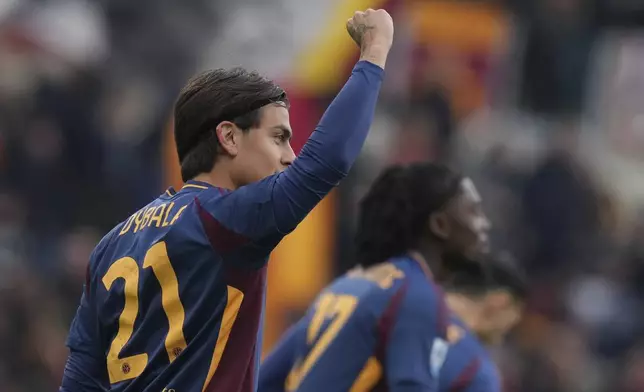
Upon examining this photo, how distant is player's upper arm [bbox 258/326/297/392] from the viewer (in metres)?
5.93

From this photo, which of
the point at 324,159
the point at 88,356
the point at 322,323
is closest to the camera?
the point at 324,159

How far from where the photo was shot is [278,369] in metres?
5.95

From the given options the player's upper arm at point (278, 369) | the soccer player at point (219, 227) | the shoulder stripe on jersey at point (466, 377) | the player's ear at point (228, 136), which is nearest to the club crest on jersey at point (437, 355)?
the shoulder stripe on jersey at point (466, 377)

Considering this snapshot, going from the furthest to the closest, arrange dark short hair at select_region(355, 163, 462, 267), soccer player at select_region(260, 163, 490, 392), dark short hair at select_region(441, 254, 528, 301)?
dark short hair at select_region(441, 254, 528, 301), dark short hair at select_region(355, 163, 462, 267), soccer player at select_region(260, 163, 490, 392)

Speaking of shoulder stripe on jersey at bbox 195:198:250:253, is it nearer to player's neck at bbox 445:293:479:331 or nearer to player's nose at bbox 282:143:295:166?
player's nose at bbox 282:143:295:166

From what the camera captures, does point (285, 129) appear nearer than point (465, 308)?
Yes

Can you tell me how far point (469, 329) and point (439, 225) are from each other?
28.2 inches

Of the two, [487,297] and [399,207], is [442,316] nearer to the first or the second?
[399,207]

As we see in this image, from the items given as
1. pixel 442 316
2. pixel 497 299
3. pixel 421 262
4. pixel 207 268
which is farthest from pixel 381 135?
pixel 207 268

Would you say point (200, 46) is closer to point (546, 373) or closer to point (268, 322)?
point (268, 322)

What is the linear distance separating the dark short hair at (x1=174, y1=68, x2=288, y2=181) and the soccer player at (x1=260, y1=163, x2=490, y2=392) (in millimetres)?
1604

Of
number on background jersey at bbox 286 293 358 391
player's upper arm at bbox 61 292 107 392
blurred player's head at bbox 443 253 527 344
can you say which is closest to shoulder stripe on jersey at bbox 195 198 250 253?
player's upper arm at bbox 61 292 107 392

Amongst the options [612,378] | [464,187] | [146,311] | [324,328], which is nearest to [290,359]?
[324,328]

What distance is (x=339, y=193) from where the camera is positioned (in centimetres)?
1078
